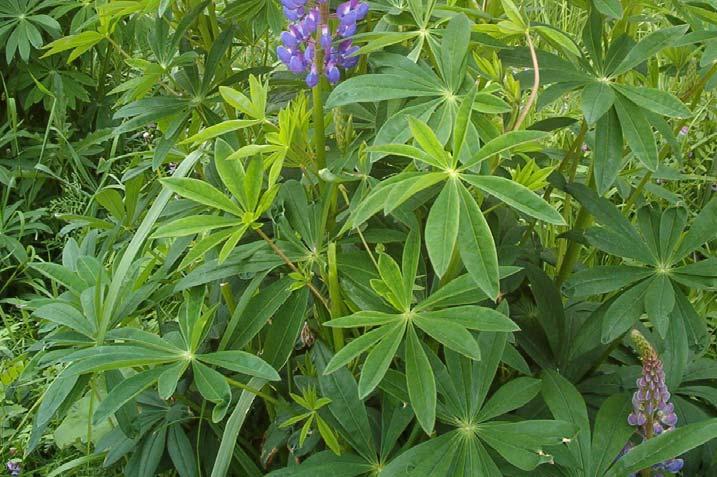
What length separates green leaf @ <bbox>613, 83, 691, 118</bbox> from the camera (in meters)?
1.20

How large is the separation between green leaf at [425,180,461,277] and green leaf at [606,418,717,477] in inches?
19.1

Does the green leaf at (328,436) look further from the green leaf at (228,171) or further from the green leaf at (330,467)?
the green leaf at (228,171)

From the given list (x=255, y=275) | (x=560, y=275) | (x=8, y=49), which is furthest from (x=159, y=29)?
(x=8, y=49)

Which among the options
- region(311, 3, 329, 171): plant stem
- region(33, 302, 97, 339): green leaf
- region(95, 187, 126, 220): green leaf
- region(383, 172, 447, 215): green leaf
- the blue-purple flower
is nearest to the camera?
region(383, 172, 447, 215): green leaf

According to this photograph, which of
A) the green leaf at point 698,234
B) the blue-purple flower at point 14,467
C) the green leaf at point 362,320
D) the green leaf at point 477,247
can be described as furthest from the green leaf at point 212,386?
the blue-purple flower at point 14,467

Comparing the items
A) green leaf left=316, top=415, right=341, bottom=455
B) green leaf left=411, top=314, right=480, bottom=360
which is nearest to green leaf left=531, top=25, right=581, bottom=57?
green leaf left=411, top=314, right=480, bottom=360

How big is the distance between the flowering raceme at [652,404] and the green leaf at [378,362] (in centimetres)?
37

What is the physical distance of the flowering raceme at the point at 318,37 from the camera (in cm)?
121

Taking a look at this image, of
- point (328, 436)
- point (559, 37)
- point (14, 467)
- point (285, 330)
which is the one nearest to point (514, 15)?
point (559, 37)

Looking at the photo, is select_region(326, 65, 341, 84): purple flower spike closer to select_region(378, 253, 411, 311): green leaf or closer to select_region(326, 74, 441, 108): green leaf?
select_region(326, 74, 441, 108): green leaf

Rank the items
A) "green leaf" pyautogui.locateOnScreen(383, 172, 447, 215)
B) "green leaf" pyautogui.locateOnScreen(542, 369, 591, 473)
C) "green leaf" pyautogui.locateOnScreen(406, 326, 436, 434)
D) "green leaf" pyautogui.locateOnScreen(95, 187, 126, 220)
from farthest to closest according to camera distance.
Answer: "green leaf" pyautogui.locateOnScreen(95, 187, 126, 220), "green leaf" pyautogui.locateOnScreen(542, 369, 591, 473), "green leaf" pyautogui.locateOnScreen(406, 326, 436, 434), "green leaf" pyautogui.locateOnScreen(383, 172, 447, 215)

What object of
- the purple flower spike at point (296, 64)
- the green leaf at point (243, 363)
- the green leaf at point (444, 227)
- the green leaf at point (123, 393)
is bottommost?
the green leaf at point (243, 363)

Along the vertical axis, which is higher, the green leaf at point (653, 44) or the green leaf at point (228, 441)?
the green leaf at point (653, 44)

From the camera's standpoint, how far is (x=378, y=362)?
111 cm
